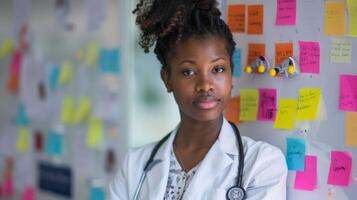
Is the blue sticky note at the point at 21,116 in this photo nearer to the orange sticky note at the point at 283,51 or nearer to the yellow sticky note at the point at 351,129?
the orange sticky note at the point at 283,51

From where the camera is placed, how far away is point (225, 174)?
1.44m

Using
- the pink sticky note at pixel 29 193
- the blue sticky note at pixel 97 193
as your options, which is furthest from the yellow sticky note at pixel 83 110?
the pink sticky note at pixel 29 193

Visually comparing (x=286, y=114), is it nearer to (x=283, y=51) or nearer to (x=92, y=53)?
(x=283, y=51)

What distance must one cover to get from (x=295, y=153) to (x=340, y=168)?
0.14 meters

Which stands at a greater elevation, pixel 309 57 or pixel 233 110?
pixel 309 57

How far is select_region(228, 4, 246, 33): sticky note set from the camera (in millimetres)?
1658

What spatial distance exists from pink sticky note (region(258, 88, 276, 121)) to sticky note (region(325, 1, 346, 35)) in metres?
0.25

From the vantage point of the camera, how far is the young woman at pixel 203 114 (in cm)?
141

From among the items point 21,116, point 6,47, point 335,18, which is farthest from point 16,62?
point 335,18

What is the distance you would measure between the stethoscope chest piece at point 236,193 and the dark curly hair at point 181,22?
363 mm

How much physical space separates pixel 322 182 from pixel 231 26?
0.53 m

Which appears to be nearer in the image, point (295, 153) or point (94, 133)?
point (295, 153)

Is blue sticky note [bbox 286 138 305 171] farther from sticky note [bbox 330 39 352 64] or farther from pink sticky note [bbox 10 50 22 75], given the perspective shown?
pink sticky note [bbox 10 50 22 75]

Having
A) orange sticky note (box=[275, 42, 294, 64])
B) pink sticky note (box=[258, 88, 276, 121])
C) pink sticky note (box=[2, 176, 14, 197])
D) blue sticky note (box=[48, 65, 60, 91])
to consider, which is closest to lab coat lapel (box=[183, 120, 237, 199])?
pink sticky note (box=[258, 88, 276, 121])
